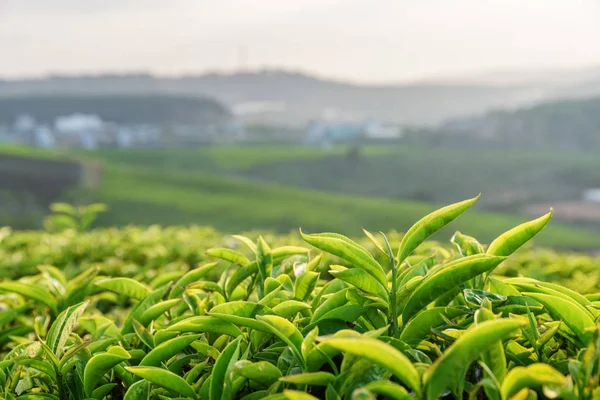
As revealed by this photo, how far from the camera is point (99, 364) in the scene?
1.32m

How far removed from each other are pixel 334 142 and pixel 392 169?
27.5 metres

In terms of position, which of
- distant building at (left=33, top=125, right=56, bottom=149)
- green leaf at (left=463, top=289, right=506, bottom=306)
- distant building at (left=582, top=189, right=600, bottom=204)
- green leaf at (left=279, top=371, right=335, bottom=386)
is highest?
green leaf at (left=463, top=289, right=506, bottom=306)

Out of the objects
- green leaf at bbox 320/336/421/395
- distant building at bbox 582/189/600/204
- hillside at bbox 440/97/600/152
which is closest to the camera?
green leaf at bbox 320/336/421/395

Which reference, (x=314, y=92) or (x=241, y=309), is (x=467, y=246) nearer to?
(x=241, y=309)

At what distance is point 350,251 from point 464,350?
326 millimetres

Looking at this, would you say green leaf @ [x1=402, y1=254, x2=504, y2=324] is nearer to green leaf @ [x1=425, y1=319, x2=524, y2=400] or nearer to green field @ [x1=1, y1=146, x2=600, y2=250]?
green leaf @ [x1=425, y1=319, x2=524, y2=400]

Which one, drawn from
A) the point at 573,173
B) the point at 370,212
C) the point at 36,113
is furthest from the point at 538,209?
the point at 36,113

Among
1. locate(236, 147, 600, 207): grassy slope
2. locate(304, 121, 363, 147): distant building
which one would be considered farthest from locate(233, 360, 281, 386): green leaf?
locate(304, 121, 363, 147): distant building

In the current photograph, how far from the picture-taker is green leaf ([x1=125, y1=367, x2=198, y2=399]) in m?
1.22

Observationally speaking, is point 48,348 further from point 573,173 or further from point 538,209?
point 573,173

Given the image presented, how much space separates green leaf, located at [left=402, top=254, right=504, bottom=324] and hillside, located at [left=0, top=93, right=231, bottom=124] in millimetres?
108781

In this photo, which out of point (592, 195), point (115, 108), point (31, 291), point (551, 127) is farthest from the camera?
point (115, 108)

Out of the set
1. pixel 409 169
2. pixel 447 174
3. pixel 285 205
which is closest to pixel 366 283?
pixel 285 205

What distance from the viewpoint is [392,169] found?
203ft
